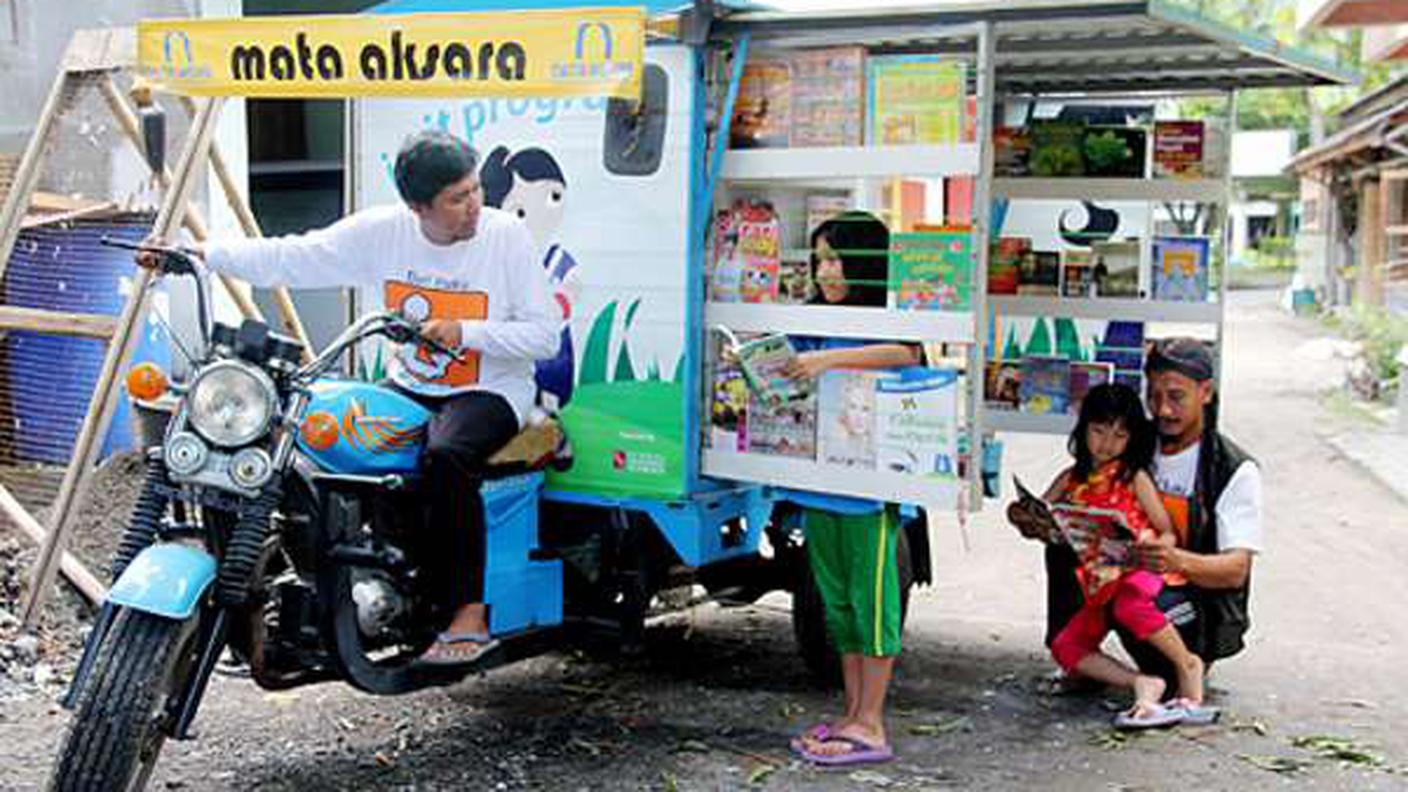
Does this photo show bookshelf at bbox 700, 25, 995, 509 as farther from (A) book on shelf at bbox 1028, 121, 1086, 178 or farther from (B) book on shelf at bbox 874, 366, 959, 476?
(A) book on shelf at bbox 1028, 121, 1086, 178

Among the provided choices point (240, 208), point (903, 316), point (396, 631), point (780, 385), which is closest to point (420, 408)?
point (396, 631)

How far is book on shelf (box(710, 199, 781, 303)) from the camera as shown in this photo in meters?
4.94

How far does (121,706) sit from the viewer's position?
3.79m

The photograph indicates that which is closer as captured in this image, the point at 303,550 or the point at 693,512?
the point at 303,550

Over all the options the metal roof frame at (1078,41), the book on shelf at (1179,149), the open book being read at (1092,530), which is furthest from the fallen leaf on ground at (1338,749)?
the metal roof frame at (1078,41)

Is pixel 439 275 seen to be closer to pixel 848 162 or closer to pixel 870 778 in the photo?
pixel 848 162

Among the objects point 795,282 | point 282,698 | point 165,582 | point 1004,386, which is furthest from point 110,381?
point 1004,386

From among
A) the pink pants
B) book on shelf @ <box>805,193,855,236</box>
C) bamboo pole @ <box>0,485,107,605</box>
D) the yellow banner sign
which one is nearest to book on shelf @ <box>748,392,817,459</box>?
book on shelf @ <box>805,193,855,236</box>

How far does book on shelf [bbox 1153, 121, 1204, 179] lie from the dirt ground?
1.91m

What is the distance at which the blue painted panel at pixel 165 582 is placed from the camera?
3.84 meters

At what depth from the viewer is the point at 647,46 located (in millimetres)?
4895

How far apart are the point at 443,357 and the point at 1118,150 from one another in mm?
2884

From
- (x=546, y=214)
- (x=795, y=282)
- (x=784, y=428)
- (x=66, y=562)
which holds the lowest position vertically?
(x=66, y=562)

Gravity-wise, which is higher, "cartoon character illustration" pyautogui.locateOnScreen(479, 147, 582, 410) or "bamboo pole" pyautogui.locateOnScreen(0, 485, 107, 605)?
"cartoon character illustration" pyautogui.locateOnScreen(479, 147, 582, 410)
